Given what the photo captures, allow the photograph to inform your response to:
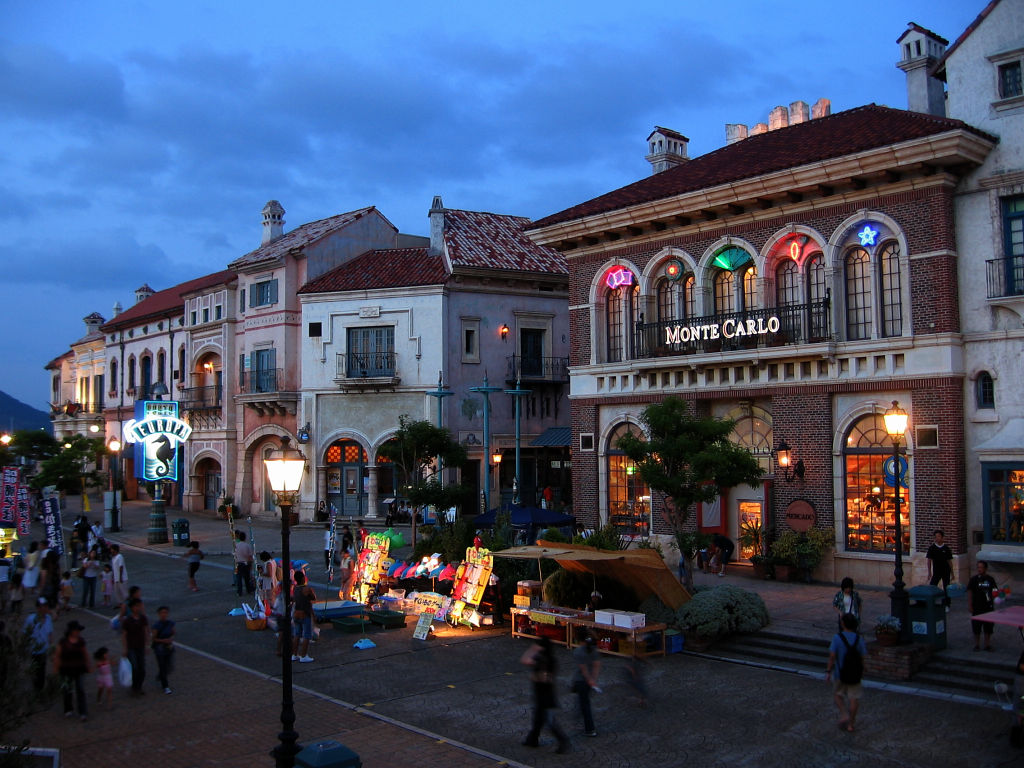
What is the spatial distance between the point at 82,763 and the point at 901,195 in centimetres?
1959

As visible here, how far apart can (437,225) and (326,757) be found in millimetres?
33385

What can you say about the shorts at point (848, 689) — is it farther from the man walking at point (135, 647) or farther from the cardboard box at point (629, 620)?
the man walking at point (135, 647)

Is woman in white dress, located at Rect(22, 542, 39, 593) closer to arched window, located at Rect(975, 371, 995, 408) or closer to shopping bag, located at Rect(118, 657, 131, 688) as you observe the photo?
shopping bag, located at Rect(118, 657, 131, 688)

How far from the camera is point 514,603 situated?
738 inches

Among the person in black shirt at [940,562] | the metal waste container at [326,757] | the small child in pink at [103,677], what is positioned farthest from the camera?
the person in black shirt at [940,562]

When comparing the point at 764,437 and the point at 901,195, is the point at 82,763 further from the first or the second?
the point at 901,195

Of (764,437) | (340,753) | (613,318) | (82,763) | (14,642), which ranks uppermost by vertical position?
(613,318)

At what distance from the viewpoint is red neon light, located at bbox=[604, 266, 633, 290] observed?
2697 centimetres

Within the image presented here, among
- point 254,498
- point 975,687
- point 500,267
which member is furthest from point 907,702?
point 254,498

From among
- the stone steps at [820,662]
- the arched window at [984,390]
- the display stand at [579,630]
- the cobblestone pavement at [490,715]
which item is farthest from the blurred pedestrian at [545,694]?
the arched window at [984,390]

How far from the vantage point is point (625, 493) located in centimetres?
2708

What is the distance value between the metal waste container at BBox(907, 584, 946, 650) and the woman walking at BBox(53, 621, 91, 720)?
A: 12.8 meters

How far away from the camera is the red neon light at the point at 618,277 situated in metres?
27.0

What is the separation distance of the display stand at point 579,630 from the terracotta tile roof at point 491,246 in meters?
22.4
